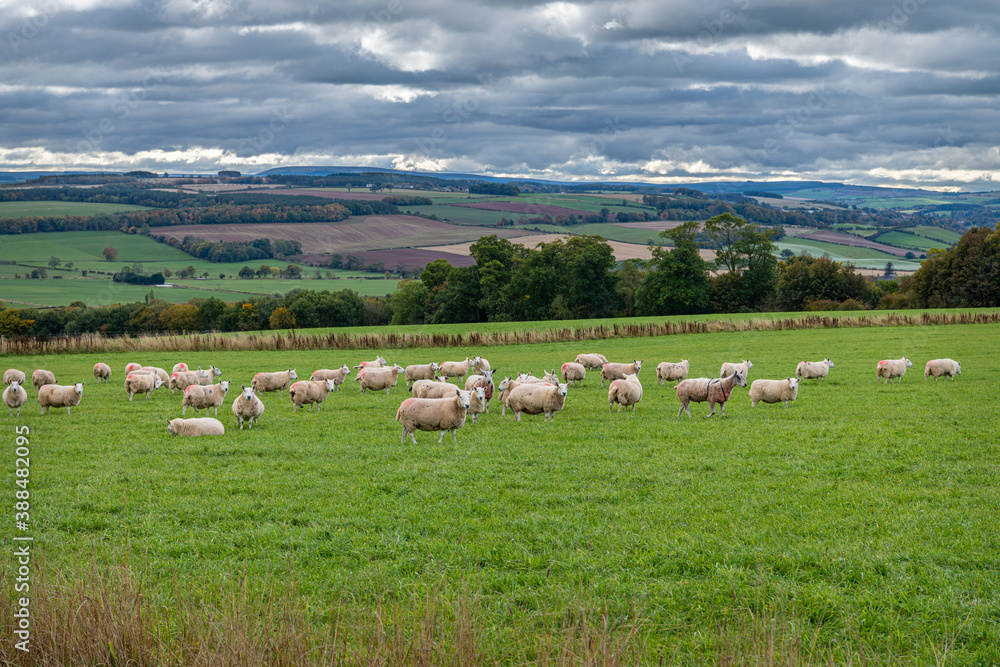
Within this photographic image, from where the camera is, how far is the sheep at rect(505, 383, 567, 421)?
57.3ft

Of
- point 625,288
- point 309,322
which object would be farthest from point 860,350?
point 309,322

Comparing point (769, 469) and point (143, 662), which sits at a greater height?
point (143, 662)

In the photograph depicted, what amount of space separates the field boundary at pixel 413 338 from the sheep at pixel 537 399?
28295 millimetres

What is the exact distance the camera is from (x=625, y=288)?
87312mm

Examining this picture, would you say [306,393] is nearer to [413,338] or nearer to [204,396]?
[204,396]

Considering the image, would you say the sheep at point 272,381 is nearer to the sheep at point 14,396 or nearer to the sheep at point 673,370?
the sheep at point 14,396

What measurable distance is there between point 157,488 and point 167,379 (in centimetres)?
1641

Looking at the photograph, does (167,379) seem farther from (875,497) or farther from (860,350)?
(860,350)

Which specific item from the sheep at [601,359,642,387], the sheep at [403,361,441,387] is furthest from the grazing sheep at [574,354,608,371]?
the sheep at [403,361,441,387]

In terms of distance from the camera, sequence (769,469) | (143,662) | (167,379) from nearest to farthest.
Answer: (143,662)
(769,469)
(167,379)

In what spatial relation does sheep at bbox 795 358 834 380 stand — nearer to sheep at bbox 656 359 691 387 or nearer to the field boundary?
sheep at bbox 656 359 691 387

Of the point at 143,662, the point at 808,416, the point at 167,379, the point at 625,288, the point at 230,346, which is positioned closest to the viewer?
the point at 143,662

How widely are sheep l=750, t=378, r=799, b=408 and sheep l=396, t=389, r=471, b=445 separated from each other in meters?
9.40

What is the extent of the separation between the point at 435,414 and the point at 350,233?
126788 millimetres
